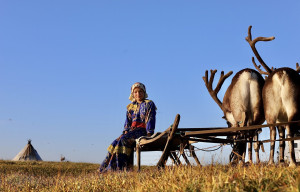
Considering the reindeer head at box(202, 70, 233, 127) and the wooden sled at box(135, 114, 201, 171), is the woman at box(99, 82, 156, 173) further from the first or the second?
the reindeer head at box(202, 70, 233, 127)

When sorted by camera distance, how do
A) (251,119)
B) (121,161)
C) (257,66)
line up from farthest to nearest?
1. (257,66)
2. (121,161)
3. (251,119)

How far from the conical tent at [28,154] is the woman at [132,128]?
12672 mm

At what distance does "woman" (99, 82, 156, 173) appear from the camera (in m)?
7.21

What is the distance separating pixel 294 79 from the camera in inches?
226

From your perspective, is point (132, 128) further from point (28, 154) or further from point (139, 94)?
point (28, 154)

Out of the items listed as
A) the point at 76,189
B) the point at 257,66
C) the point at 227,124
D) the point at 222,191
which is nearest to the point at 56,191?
the point at 76,189

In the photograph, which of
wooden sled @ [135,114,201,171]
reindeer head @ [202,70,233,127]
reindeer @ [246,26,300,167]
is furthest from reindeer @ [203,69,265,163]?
wooden sled @ [135,114,201,171]

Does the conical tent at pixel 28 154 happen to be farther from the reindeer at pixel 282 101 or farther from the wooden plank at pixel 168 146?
the reindeer at pixel 282 101

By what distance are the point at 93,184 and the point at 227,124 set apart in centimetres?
315

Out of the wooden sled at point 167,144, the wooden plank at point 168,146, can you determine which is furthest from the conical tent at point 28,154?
the wooden plank at point 168,146

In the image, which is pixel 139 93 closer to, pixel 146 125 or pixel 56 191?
pixel 146 125

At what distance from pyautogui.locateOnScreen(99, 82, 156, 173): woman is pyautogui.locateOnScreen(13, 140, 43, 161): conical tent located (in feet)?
41.6

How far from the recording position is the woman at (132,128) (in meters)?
7.21

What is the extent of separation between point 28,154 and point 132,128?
13.1 metres
